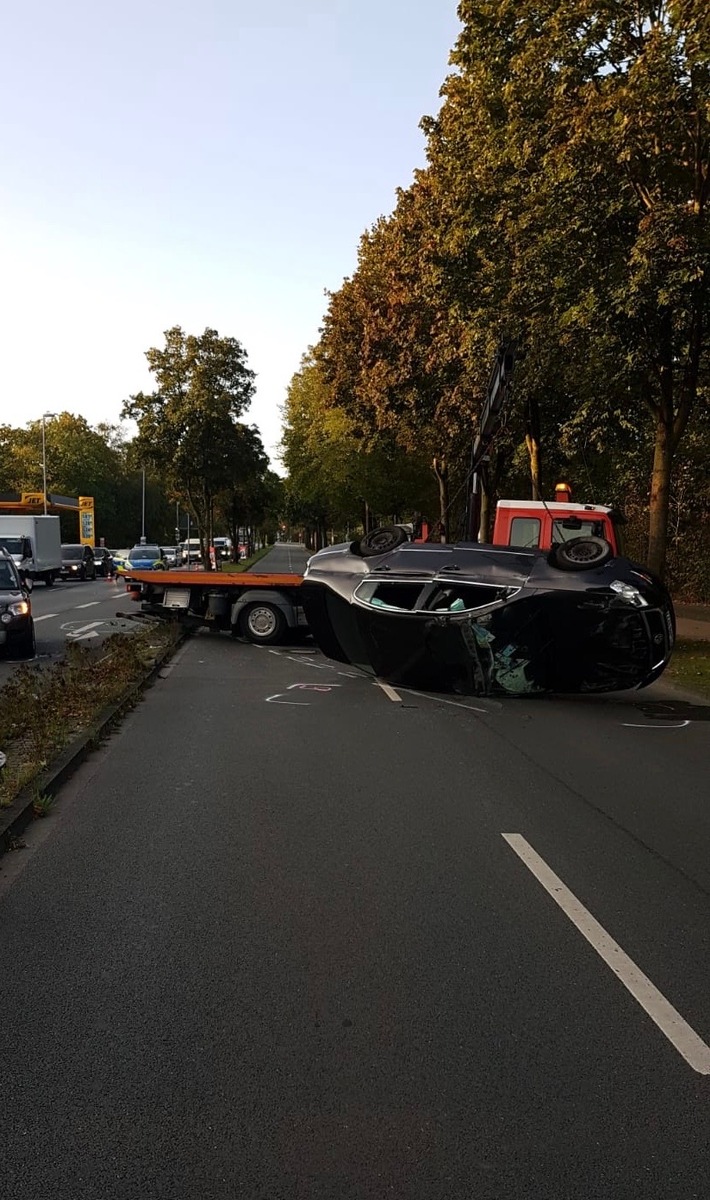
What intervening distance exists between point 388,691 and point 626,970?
850cm

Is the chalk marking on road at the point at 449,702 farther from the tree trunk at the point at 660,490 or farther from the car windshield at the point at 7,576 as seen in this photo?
the car windshield at the point at 7,576

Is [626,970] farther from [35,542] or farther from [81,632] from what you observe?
[35,542]

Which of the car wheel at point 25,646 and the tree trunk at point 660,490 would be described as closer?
the car wheel at point 25,646

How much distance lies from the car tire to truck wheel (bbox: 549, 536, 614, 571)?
7.45ft

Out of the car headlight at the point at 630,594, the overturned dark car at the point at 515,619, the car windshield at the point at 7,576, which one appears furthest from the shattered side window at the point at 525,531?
the car windshield at the point at 7,576

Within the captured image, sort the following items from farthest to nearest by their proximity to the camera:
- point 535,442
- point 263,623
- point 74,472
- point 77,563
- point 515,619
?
1. point 74,472
2. point 77,563
3. point 535,442
4. point 263,623
5. point 515,619

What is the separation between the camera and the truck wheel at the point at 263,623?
1741cm

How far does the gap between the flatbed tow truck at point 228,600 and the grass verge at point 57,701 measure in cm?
221

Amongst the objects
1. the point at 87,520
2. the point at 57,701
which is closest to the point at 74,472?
the point at 87,520

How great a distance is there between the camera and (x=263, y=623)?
17.5 meters

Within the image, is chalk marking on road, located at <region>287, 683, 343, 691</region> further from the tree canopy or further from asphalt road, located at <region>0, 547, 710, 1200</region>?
the tree canopy

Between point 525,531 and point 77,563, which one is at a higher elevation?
point 525,531

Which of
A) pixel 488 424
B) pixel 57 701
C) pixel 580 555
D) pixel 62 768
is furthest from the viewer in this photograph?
pixel 488 424

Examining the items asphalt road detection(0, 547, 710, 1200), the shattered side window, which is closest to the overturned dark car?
asphalt road detection(0, 547, 710, 1200)
